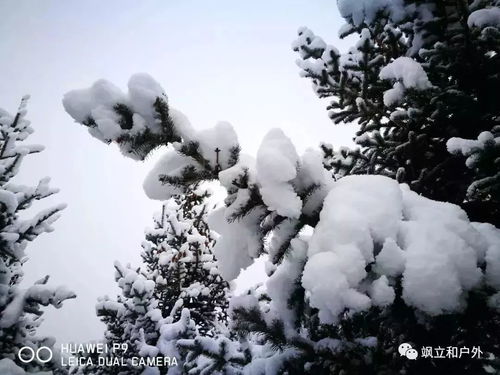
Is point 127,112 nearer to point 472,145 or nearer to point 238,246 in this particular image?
point 238,246

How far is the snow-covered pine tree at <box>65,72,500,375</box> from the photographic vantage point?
1.63 metres

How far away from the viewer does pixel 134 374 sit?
6.50 metres

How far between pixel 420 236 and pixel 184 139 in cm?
137

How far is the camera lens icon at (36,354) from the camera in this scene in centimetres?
440

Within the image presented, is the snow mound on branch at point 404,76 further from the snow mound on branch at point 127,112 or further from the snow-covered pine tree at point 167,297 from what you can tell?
the snow-covered pine tree at point 167,297

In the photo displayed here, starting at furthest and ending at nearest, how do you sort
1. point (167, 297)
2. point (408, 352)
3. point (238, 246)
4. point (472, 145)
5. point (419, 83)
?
point (167, 297)
point (419, 83)
point (472, 145)
point (408, 352)
point (238, 246)

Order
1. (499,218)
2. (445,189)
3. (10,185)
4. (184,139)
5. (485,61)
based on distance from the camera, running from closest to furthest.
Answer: (184,139), (499,218), (485,61), (445,189), (10,185)

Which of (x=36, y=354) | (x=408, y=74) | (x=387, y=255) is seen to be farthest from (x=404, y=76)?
(x=36, y=354)

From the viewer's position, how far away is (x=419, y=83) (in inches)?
110

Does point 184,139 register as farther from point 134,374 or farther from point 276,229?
point 134,374

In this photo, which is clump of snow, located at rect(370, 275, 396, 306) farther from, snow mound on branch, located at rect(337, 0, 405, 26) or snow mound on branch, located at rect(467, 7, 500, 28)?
snow mound on branch, located at rect(337, 0, 405, 26)

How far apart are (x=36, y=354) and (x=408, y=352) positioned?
15.3 feet

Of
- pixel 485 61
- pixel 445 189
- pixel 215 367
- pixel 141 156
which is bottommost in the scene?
pixel 215 367

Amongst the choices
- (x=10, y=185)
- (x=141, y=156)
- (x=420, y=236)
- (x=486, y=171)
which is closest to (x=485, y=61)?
(x=486, y=171)
